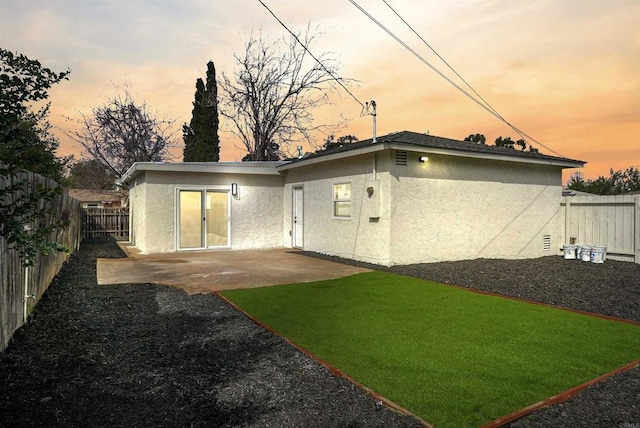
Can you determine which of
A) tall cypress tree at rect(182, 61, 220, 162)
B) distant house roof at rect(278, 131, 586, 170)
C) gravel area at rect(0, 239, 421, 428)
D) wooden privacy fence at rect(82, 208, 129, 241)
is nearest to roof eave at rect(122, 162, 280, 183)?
distant house roof at rect(278, 131, 586, 170)

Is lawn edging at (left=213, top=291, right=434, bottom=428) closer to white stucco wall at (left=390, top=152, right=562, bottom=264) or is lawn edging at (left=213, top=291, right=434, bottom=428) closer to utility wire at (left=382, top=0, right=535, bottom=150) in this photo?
white stucco wall at (left=390, top=152, right=562, bottom=264)

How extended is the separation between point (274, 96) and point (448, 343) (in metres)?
25.3

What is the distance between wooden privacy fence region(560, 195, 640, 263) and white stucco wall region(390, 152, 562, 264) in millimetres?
582

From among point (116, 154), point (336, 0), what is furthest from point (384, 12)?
point (116, 154)

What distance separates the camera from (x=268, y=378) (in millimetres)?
3459

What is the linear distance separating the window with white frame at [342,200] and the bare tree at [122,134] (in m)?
21.4

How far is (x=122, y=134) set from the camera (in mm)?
28031

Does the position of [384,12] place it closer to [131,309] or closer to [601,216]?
[601,216]

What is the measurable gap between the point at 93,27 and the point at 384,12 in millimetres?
7083

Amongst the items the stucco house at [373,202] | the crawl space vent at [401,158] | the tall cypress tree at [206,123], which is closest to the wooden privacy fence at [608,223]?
the stucco house at [373,202]

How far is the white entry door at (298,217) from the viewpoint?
1341 centimetres

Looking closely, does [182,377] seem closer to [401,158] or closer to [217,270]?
[217,270]

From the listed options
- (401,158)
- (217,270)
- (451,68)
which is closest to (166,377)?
(217,270)

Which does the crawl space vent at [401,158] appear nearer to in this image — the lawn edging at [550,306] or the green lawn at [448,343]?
the lawn edging at [550,306]
